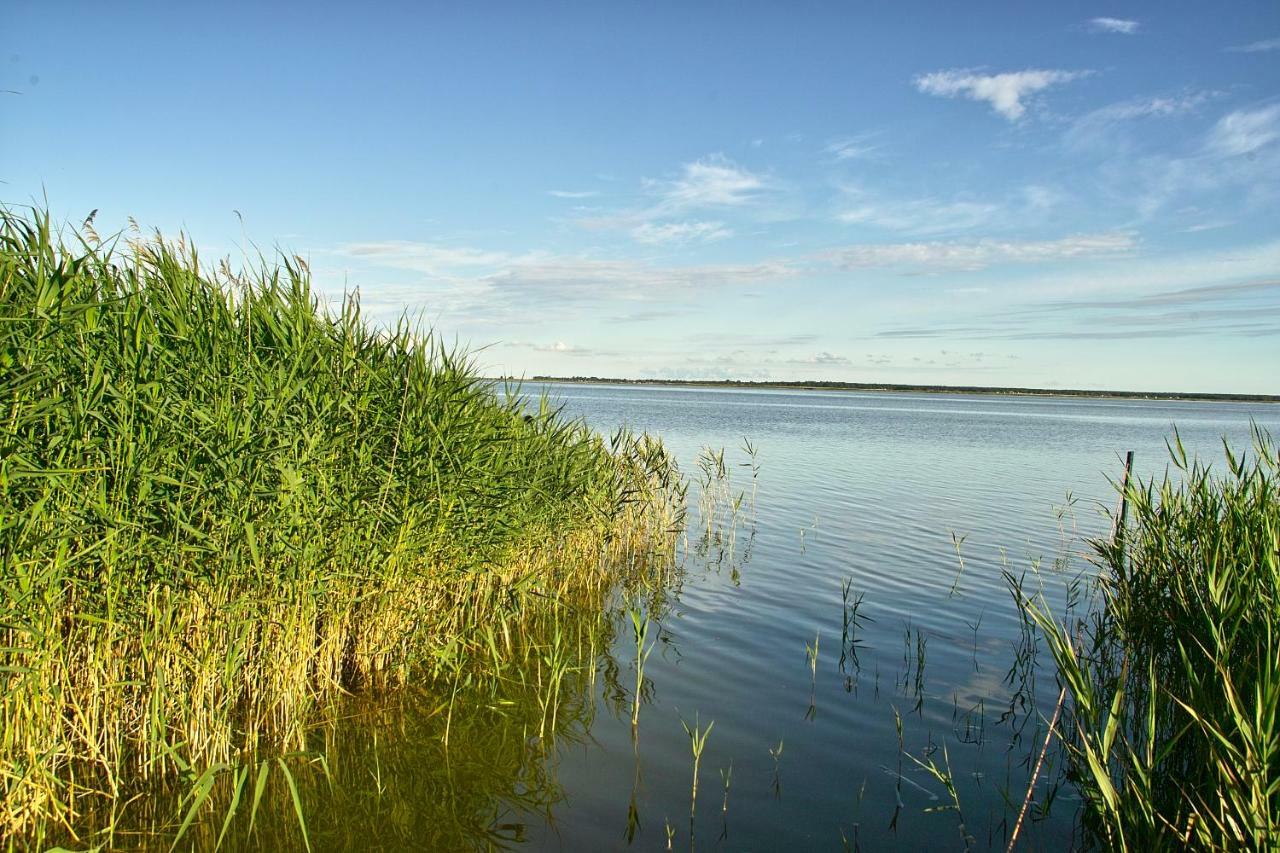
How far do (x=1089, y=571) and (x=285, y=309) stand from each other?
13.9 m

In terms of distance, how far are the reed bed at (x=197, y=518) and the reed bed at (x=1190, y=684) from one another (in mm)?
5647

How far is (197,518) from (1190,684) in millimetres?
7267

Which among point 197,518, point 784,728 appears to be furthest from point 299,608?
point 784,728

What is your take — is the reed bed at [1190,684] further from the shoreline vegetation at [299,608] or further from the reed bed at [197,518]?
the reed bed at [197,518]

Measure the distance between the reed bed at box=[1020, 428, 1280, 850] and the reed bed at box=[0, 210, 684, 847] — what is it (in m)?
5.65

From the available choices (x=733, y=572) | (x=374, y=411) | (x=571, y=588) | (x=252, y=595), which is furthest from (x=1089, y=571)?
(x=252, y=595)

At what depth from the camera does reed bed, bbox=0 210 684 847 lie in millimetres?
5203

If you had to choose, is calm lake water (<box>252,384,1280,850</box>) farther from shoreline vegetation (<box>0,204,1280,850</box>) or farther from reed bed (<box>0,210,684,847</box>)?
reed bed (<box>0,210,684,847</box>)

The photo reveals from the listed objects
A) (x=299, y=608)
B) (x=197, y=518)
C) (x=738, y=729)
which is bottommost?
(x=738, y=729)

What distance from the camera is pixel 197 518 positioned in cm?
626

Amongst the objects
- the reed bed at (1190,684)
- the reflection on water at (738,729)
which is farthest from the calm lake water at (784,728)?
the reed bed at (1190,684)

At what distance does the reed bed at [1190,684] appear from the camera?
14.2 feet

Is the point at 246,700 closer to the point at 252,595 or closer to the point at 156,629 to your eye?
Answer: the point at 252,595

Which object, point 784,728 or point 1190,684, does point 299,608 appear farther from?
point 1190,684
